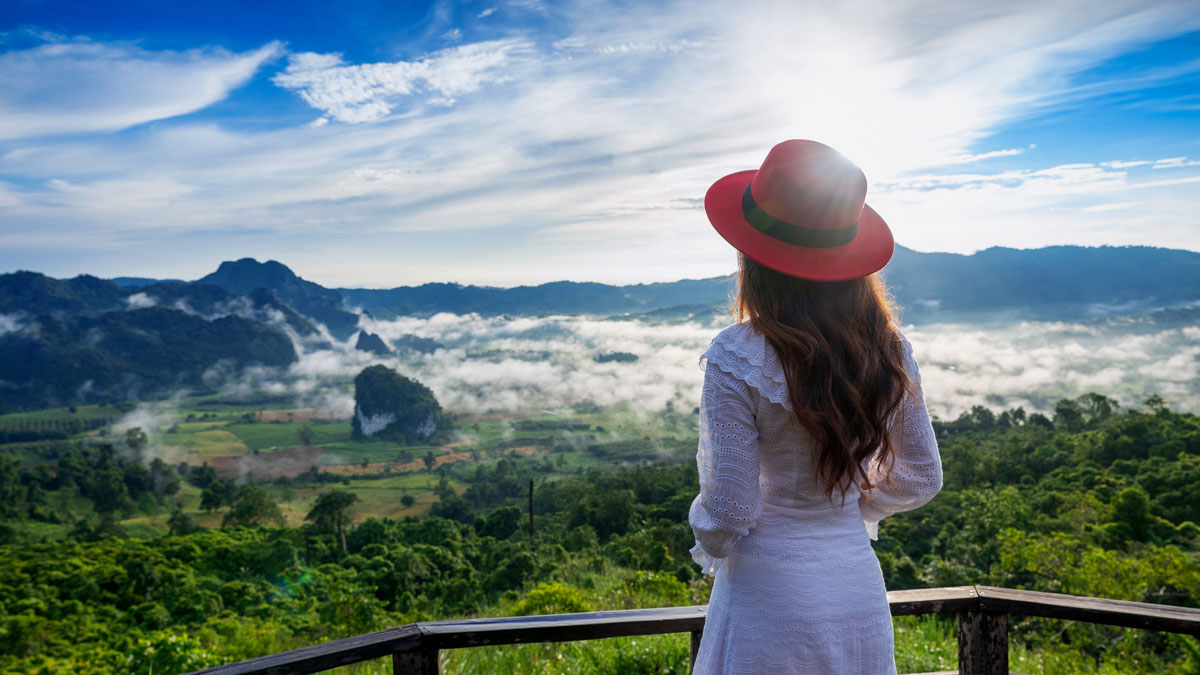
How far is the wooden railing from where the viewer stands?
1540mm

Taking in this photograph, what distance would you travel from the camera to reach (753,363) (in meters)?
1.13

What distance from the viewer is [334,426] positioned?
103m

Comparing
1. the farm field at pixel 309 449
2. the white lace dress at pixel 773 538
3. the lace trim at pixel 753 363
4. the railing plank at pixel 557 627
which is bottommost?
the farm field at pixel 309 449

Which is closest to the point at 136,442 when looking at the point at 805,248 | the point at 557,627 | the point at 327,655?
the point at 327,655

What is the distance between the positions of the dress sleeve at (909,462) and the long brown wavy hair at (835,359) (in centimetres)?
4

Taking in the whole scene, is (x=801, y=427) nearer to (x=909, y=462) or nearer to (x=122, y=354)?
(x=909, y=462)

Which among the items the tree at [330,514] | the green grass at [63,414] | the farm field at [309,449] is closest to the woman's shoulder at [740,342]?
the tree at [330,514]

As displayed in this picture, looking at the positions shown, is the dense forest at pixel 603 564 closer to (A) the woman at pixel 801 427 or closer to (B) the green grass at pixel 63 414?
(A) the woman at pixel 801 427

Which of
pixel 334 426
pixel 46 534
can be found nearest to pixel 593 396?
pixel 334 426

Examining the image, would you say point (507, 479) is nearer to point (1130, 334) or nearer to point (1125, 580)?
point (1125, 580)

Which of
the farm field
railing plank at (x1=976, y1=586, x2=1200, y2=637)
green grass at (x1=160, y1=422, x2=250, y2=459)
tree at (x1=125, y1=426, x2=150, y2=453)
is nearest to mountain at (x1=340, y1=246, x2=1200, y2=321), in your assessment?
the farm field

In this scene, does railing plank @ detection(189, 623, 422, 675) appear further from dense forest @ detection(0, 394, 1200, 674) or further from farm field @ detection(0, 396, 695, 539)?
farm field @ detection(0, 396, 695, 539)

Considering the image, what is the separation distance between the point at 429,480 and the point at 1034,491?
2153 inches

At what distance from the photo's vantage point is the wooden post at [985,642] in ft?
6.20
